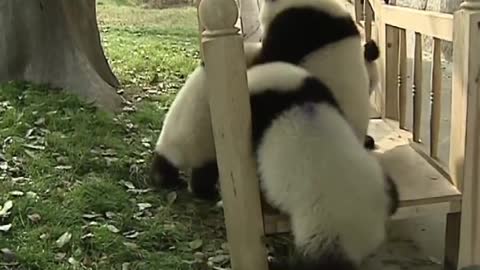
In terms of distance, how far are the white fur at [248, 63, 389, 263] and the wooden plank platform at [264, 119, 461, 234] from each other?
0.54 feet

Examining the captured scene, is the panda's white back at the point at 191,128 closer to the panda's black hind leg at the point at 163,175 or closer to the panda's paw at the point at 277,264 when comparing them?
the panda's black hind leg at the point at 163,175

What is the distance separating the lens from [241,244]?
8.59 feet

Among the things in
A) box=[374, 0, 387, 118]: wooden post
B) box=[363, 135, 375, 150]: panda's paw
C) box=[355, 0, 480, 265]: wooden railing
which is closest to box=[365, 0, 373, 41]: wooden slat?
box=[374, 0, 387, 118]: wooden post

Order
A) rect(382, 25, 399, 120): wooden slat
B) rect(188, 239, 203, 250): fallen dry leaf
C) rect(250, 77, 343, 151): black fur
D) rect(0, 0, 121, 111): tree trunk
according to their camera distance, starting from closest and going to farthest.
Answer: rect(250, 77, 343, 151): black fur
rect(188, 239, 203, 250): fallen dry leaf
rect(382, 25, 399, 120): wooden slat
rect(0, 0, 121, 111): tree trunk

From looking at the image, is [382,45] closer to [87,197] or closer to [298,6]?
[298,6]

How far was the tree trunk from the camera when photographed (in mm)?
5223

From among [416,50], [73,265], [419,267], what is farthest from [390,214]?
[73,265]

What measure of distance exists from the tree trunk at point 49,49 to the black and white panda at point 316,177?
279 cm

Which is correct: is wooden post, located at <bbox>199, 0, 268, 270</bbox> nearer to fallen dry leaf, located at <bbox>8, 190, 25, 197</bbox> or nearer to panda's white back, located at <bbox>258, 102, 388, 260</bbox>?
panda's white back, located at <bbox>258, 102, 388, 260</bbox>

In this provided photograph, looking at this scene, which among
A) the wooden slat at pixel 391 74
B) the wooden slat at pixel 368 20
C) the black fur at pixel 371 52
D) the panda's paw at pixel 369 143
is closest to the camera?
the panda's paw at pixel 369 143

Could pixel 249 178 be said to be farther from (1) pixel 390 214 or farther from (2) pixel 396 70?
(2) pixel 396 70

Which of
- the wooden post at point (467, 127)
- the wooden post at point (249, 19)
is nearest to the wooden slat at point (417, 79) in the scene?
the wooden post at point (467, 127)

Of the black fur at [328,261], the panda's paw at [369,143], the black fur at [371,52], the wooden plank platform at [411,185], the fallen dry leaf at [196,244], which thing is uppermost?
the black fur at [371,52]

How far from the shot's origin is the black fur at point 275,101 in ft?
8.29
